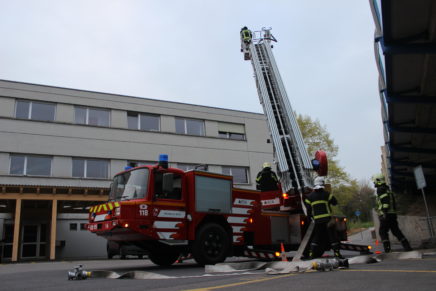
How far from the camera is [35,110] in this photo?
68.9ft

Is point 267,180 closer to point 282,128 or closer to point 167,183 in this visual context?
point 282,128

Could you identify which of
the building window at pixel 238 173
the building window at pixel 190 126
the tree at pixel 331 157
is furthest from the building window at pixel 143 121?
the tree at pixel 331 157

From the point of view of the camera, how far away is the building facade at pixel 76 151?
19.5 metres

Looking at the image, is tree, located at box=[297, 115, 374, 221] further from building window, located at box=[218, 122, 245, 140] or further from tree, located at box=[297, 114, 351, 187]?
building window, located at box=[218, 122, 245, 140]

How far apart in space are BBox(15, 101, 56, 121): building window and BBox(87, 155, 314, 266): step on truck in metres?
14.3

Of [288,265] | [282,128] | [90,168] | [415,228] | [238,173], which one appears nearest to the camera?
[288,265]

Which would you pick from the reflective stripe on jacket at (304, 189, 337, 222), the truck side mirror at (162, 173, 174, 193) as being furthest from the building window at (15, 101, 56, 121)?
the reflective stripe on jacket at (304, 189, 337, 222)

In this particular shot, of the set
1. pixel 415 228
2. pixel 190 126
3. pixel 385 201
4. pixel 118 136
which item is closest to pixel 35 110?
pixel 118 136

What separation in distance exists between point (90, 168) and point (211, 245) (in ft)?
47.7

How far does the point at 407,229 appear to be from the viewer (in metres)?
15.8

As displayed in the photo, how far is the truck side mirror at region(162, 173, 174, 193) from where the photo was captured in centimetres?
791

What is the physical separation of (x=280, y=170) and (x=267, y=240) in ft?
7.47

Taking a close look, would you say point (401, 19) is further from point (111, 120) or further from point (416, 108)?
point (111, 120)

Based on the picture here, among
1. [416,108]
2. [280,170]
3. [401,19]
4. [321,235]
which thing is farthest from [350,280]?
[416,108]
